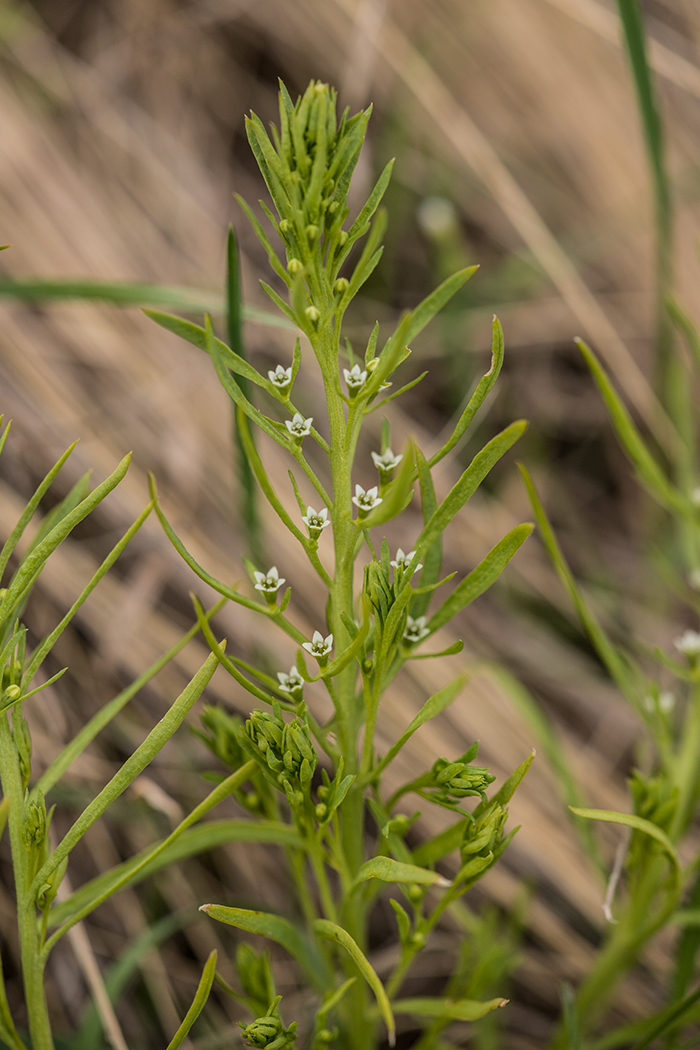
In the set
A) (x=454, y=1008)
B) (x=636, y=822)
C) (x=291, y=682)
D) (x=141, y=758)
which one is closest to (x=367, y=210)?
(x=291, y=682)

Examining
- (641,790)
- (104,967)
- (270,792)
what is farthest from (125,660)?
(641,790)

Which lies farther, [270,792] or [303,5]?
[303,5]

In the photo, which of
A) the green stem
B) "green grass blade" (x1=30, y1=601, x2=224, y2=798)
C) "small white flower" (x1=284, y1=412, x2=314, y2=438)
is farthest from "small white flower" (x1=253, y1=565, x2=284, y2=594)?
the green stem

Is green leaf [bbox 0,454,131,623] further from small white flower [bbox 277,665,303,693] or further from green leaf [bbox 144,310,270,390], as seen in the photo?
small white flower [bbox 277,665,303,693]

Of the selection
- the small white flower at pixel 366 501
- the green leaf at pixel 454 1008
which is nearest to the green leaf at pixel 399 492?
the small white flower at pixel 366 501

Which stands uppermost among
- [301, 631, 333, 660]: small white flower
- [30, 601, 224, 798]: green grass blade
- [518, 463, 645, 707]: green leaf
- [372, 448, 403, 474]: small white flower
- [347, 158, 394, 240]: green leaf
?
[347, 158, 394, 240]: green leaf

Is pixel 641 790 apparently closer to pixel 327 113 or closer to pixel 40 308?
pixel 327 113
